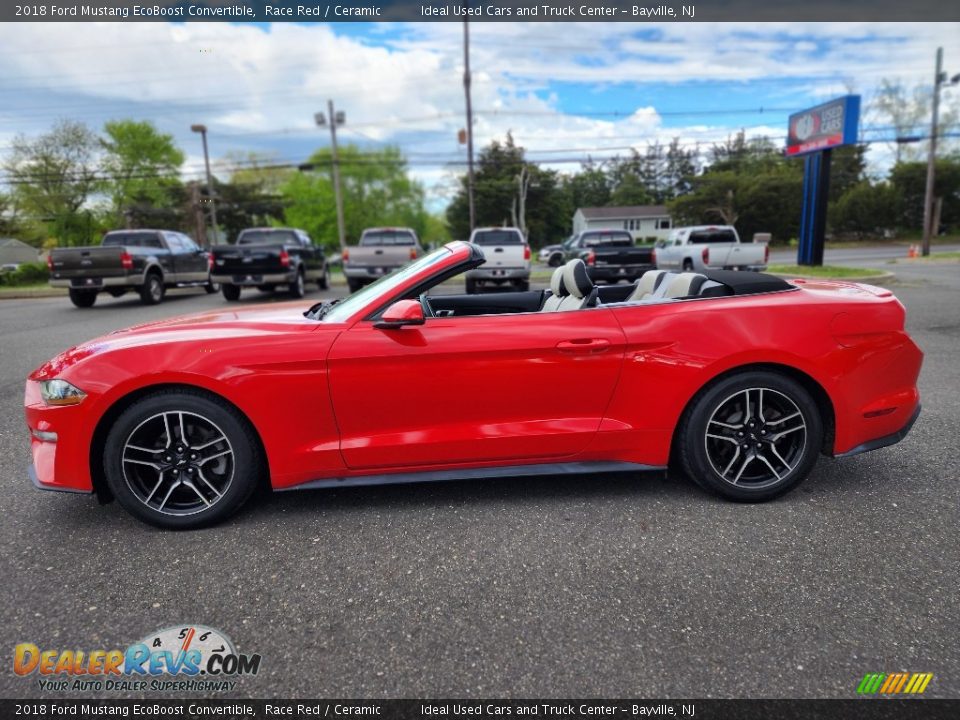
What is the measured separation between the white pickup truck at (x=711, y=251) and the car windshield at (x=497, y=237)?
4.37 meters

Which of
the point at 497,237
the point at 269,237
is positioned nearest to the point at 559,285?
the point at 497,237

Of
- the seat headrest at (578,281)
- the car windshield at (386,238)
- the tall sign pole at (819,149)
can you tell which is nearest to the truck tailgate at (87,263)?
the car windshield at (386,238)

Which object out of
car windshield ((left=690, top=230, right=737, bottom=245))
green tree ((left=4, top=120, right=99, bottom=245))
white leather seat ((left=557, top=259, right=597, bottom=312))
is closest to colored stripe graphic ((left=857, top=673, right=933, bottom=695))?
white leather seat ((left=557, top=259, right=597, bottom=312))

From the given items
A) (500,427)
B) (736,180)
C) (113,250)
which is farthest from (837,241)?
(500,427)

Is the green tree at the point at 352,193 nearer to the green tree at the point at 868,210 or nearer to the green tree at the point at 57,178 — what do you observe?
the green tree at the point at 57,178

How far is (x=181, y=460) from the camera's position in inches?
117

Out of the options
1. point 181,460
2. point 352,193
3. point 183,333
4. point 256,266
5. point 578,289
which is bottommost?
point 181,460

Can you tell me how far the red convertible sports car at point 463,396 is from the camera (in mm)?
2936

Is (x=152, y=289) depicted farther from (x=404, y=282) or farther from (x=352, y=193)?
(x=352, y=193)

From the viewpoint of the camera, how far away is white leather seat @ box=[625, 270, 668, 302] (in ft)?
12.5

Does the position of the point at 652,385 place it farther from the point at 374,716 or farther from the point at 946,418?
the point at 946,418

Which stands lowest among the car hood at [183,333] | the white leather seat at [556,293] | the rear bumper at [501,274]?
the rear bumper at [501,274]

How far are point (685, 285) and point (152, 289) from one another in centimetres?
1547

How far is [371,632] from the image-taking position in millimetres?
2244
